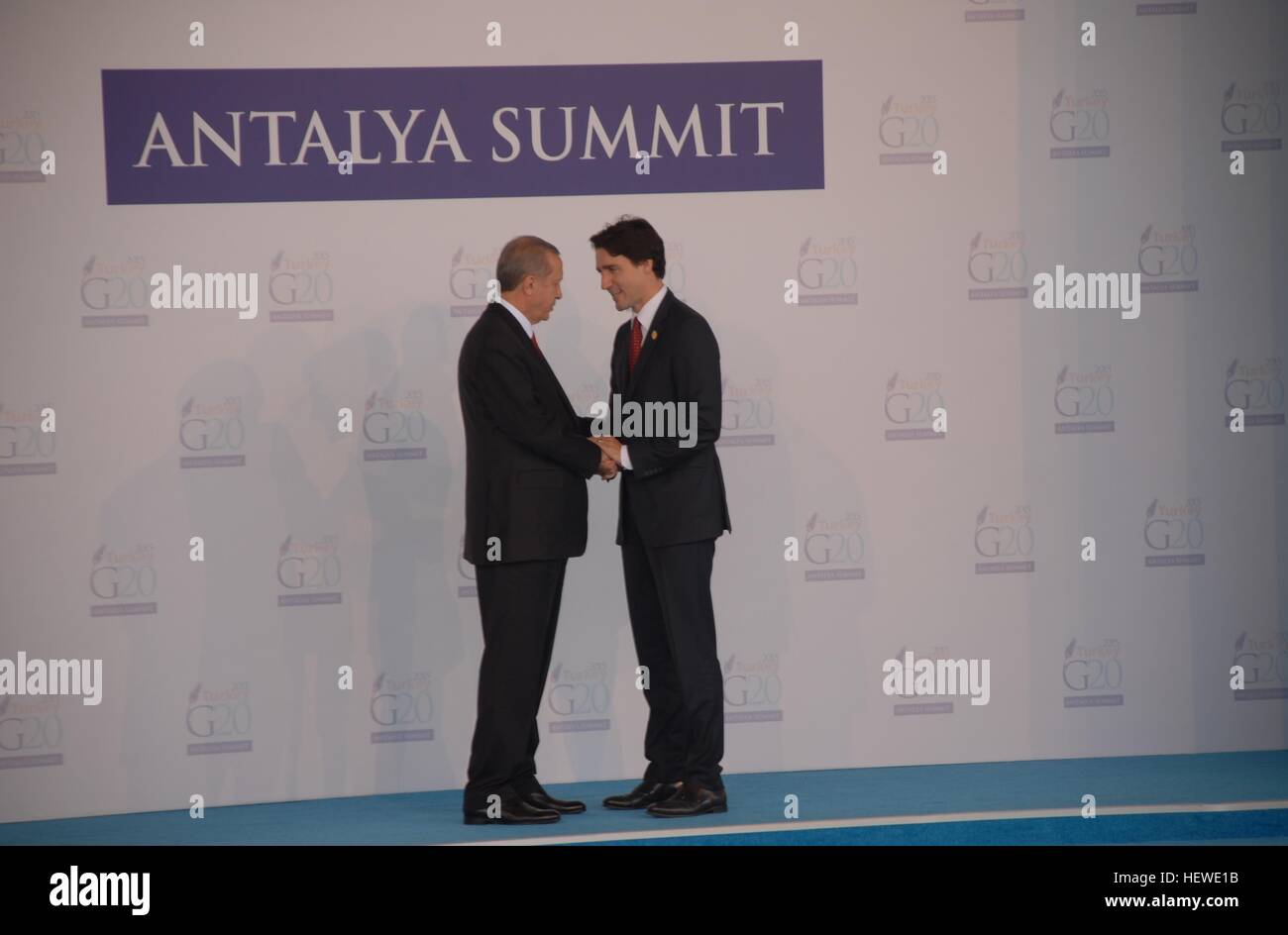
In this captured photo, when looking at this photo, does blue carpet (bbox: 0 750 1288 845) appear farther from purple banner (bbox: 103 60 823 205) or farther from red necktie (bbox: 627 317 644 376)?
purple banner (bbox: 103 60 823 205)

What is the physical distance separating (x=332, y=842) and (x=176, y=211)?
7.38ft

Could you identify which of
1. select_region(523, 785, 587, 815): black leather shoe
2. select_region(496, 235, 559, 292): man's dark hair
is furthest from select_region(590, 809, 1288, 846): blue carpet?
select_region(496, 235, 559, 292): man's dark hair

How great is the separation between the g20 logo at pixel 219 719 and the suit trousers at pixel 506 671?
1068mm

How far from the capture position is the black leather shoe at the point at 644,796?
476 centimetres

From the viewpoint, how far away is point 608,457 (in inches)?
181

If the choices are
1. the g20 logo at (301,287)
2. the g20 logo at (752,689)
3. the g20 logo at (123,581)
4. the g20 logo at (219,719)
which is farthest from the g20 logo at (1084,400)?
the g20 logo at (123,581)

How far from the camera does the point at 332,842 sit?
4465mm

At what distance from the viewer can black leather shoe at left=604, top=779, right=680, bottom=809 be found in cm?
476

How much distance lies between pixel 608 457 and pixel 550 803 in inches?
43.6

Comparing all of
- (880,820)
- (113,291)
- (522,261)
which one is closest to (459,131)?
(522,261)

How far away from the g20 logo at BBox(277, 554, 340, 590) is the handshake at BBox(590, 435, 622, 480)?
1205mm

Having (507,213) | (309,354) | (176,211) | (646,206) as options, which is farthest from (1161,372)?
(176,211)

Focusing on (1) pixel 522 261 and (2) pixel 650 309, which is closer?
(1) pixel 522 261

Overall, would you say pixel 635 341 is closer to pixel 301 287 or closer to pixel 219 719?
pixel 301 287
